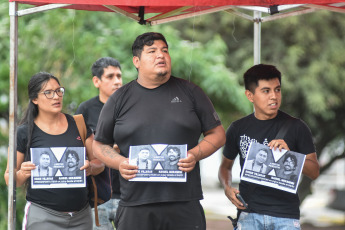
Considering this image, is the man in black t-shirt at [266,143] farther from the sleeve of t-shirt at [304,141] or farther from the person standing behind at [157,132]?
the person standing behind at [157,132]

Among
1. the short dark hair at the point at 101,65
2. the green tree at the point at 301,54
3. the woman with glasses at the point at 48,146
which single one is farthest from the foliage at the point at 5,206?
the green tree at the point at 301,54

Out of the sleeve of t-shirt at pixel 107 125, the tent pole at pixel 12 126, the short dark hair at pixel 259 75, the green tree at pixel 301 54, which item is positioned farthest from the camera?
the green tree at pixel 301 54

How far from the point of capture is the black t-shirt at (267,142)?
4273 millimetres

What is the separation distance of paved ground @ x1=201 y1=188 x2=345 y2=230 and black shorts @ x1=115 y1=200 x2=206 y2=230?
9.17 meters

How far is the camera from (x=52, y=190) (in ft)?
14.1

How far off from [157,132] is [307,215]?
14885mm

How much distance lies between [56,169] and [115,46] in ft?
16.7

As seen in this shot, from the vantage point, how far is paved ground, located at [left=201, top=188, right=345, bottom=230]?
1526 cm

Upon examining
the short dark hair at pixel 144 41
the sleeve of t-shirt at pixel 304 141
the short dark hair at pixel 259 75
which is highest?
the short dark hair at pixel 144 41

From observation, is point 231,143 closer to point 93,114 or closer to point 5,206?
point 93,114

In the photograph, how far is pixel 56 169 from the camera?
4242mm

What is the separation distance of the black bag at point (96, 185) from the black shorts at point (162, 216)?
739 millimetres

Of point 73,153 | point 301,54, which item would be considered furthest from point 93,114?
point 301,54

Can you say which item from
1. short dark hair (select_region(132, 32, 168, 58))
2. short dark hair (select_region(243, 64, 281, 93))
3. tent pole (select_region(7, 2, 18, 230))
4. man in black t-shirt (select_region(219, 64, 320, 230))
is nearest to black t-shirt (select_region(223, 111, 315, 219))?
man in black t-shirt (select_region(219, 64, 320, 230))
